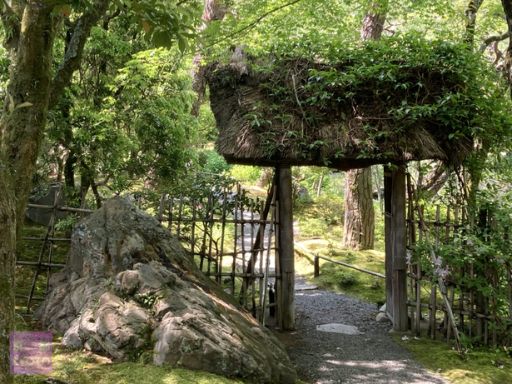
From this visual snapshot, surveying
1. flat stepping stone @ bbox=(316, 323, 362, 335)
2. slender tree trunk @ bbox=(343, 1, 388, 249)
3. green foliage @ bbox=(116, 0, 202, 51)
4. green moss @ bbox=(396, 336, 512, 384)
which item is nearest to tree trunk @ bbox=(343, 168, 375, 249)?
slender tree trunk @ bbox=(343, 1, 388, 249)

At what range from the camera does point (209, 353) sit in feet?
12.9

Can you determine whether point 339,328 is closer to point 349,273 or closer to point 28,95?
point 349,273

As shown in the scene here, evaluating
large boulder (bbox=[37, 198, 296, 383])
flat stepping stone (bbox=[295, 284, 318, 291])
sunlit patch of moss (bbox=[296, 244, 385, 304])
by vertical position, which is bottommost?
flat stepping stone (bbox=[295, 284, 318, 291])

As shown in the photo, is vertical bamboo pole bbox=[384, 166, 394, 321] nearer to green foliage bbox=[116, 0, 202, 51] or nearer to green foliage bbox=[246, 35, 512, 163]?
green foliage bbox=[246, 35, 512, 163]

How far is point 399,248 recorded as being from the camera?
270 inches

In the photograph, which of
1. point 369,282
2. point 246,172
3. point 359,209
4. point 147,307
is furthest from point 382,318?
point 246,172

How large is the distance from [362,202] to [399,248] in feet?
16.5

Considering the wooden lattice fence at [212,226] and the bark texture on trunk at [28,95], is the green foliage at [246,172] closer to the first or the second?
the wooden lattice fence at [212,226]

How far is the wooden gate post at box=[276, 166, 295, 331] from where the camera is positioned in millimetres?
6793

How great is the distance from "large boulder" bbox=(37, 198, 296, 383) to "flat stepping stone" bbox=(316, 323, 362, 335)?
2.34 m

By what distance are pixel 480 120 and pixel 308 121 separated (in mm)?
2210

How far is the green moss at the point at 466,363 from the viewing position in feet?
17.1

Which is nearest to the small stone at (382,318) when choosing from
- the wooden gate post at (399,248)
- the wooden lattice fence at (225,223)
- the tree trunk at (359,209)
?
the wooden gate post at (399,248)

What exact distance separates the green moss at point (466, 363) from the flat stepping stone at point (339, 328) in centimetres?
106
